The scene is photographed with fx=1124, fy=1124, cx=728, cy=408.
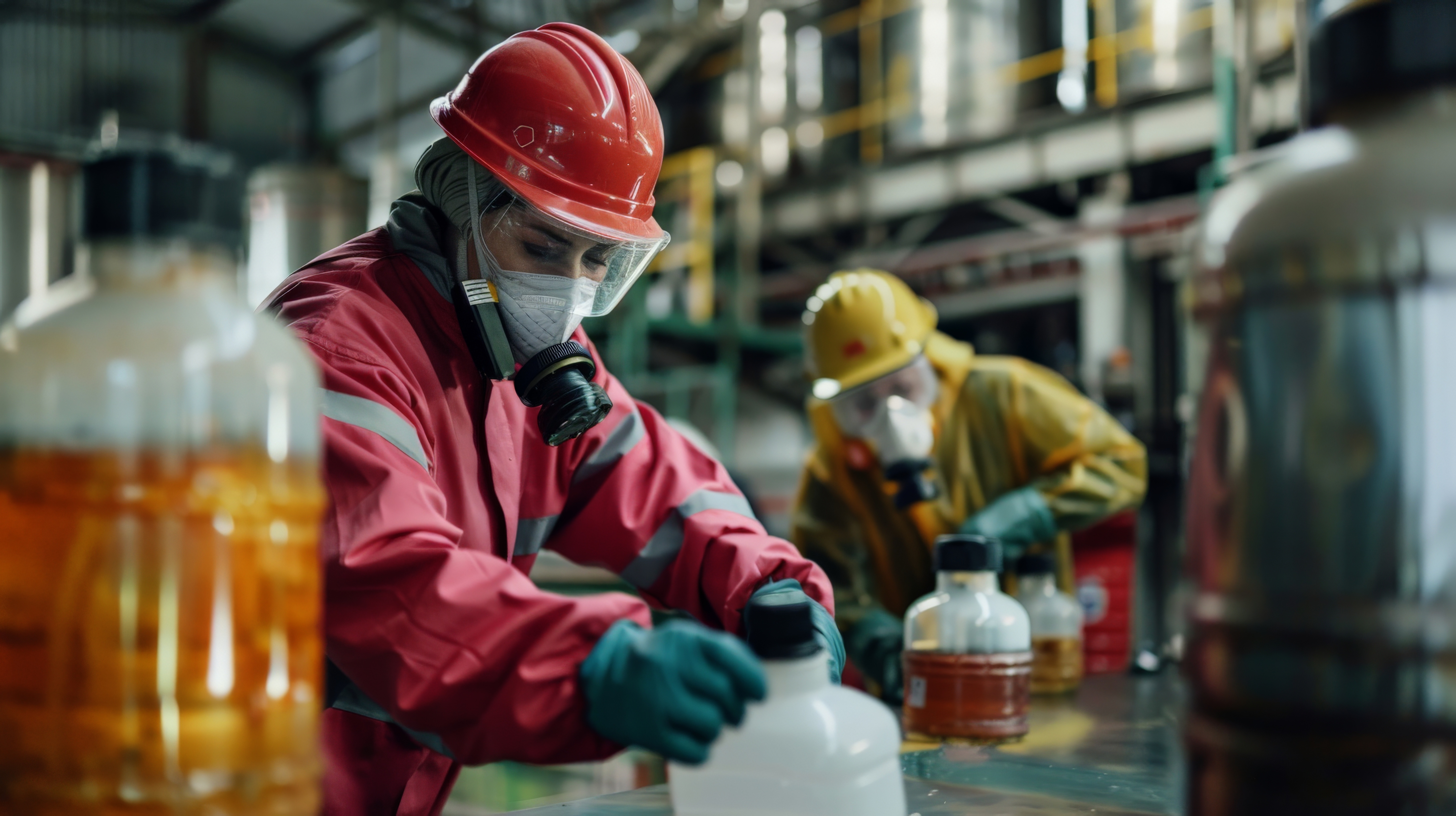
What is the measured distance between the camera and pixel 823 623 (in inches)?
54.6

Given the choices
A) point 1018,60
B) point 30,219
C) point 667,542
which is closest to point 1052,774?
point 667,542

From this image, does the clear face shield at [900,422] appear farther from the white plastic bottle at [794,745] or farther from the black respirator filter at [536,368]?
the white plastic bottle at [794,745]

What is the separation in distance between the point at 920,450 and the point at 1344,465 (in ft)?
6.11

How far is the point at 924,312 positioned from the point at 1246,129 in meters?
0.84

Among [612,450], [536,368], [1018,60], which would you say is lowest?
[612,450]

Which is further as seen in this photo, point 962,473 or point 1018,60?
point 1018,60

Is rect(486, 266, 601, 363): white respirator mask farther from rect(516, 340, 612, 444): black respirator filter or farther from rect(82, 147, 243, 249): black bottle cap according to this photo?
rect(82, 147, 243, 249): black bottle cap

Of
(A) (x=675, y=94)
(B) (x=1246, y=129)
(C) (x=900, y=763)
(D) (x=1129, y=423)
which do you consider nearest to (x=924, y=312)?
(B) (x=1246, y=129)

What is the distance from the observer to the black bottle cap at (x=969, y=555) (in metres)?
1.79

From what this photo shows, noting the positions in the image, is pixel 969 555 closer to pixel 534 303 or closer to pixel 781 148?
pixel 534 303

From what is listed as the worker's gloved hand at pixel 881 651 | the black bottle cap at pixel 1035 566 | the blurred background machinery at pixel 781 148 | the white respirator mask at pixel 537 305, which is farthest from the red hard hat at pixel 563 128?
the blurred background machinery at pixel 781 148

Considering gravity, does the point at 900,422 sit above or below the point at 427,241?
below

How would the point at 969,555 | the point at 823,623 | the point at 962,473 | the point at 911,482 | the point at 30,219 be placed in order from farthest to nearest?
the point at 30,219, the point at 962,473, the point at 911,482, the point at 969,555, the point at 823,623

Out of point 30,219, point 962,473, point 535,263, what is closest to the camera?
point 535,263
